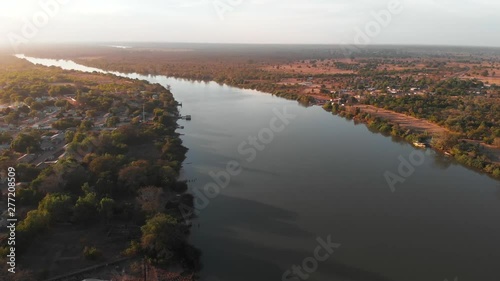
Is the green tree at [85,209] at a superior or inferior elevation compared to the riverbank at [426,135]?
superior

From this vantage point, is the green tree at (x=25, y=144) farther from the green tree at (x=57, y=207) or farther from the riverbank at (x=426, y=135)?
the riverbank at (x=426, y=135)

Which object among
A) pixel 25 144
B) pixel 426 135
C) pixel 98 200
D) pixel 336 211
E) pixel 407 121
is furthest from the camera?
pixel 407 121

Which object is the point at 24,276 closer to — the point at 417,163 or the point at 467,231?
the point at 467,231

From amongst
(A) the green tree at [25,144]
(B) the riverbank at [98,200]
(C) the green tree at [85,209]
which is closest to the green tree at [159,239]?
(B) the riverbank at [98,200]

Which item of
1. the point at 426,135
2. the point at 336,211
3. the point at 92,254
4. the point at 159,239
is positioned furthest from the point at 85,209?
the point at 426,135

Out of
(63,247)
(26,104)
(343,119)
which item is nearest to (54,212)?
(63,247)

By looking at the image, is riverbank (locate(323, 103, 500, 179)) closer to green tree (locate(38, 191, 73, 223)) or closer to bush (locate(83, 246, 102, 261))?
bush (locate(83, 246, 102, 261))

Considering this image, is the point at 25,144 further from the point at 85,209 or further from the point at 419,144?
the point at 419,144

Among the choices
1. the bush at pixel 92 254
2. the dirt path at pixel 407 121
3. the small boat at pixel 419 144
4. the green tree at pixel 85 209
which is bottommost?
the small boat at pixel 419 144
